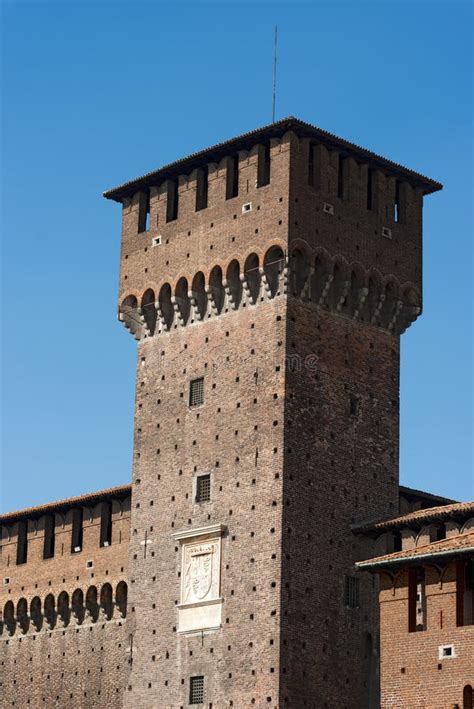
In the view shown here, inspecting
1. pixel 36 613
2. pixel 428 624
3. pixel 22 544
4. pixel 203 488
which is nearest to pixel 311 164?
pixel 203 488

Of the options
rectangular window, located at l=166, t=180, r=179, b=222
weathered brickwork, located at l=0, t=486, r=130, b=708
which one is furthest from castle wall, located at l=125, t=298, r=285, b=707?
rectangular window, located at l=166, t=180, r=179, b=222

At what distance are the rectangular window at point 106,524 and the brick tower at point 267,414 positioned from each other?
6.60 ft

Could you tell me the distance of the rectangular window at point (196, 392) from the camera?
30438 mm

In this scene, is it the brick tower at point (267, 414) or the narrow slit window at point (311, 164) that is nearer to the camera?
the brick tower at point (267, 414)

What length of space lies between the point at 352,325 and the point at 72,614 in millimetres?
8392

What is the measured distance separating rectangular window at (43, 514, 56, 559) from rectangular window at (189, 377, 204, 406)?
550 centimetres

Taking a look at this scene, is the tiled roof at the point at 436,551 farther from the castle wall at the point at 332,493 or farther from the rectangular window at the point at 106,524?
the rectangular window at the point at 106,524

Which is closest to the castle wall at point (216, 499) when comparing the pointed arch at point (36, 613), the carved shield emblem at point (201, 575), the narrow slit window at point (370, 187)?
the carved shield emblem at point (201, 575)

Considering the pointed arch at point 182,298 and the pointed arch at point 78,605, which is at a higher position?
the pointed arch at point 182,298

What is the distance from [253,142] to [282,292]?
9.56 ft

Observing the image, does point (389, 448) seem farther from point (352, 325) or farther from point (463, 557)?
point (463, 557)

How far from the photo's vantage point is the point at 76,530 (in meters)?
33.8

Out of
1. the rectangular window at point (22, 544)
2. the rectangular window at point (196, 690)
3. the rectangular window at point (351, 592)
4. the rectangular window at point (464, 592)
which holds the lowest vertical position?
the rectangular window at point (196, 690)

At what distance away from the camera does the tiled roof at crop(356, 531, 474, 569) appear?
24.4 m
